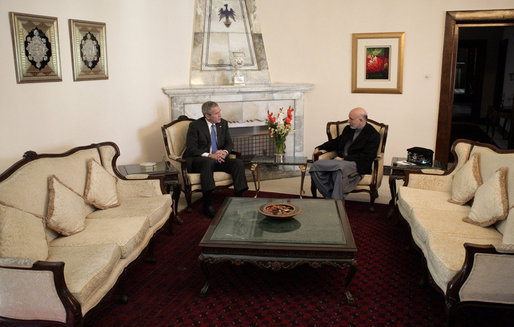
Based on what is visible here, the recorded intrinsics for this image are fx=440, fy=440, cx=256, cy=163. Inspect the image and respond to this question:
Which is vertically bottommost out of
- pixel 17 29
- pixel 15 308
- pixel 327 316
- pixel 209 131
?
pixel 327 316

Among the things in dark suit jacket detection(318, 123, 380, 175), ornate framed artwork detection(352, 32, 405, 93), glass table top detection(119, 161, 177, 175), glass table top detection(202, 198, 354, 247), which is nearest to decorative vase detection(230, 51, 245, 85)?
ornate framed artwork detection(352, 32, 405, 93)

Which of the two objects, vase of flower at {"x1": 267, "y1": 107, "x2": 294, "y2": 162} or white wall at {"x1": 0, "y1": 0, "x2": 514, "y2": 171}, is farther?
vase of flower at {"x1": 267, "y1": 107, "x2": 294, "y2": 162}

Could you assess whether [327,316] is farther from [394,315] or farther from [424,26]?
[424,26]

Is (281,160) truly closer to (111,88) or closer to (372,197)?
(372,197)

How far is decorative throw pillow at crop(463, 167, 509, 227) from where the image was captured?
11.0 feet

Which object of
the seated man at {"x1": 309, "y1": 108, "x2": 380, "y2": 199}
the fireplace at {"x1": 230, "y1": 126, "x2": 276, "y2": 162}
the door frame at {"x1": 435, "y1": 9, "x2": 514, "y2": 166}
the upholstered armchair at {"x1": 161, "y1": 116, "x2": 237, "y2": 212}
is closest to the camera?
the seated man at {"x1": 309, "y1": 108, "x2": 380, "y2": 199}

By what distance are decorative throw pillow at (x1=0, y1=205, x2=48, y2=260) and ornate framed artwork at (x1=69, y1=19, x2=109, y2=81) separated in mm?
2193

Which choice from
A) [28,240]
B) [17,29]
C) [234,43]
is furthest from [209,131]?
Result: [28,240]

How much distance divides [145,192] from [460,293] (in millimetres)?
2960

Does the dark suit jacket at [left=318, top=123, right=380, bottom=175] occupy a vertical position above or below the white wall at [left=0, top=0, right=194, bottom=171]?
below

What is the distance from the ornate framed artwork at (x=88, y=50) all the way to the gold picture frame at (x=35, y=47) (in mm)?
253

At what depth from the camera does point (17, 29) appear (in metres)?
3.93

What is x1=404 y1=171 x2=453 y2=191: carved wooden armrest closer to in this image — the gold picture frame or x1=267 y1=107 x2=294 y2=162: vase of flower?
x1=267 y1=107 x2=294 y2=162: vase of flower

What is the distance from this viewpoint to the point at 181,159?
516 centimetres
